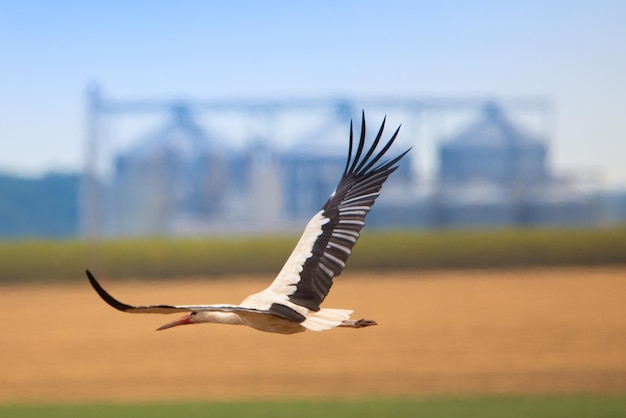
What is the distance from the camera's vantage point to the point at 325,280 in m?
4.81

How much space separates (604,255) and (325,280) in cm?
4373

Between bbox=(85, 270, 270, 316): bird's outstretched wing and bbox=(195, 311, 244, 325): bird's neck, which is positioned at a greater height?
bbox=(85, 270, 270, 316): bird's outstretched wing

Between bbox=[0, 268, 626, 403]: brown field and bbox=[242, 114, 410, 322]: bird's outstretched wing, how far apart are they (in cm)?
1815

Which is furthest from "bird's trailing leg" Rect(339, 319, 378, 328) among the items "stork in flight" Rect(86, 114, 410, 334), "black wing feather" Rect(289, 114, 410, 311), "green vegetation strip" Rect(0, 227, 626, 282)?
"green vegetation strip" Rect(0, 227, 626, 282)

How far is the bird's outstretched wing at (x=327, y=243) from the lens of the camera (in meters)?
4.41

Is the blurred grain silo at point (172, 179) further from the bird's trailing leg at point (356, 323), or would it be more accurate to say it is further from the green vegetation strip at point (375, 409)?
the bird's trailing leg at point (356, 323)

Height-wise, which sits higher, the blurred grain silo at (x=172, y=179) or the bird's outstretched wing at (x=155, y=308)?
the bird's outstretched wing at (x=155, y=308)

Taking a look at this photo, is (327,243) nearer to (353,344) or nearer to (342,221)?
(342,221)

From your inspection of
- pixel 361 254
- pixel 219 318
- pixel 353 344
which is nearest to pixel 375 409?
pixel 353 344

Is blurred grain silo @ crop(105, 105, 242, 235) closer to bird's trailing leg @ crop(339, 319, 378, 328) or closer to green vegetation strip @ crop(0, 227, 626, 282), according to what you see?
green vegetation strip @ crop(0, 227, 626, 282)

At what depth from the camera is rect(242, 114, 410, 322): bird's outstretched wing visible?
441 cm

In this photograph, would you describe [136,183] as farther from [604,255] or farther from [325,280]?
[325,280]

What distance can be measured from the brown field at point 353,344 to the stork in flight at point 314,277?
18.2m

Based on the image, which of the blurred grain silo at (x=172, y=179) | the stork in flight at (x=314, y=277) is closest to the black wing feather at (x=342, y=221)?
the stork in flight at (x=314, y=277)
